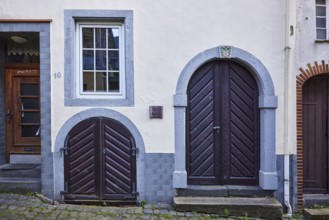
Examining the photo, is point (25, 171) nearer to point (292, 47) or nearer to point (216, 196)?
point (216, 196)

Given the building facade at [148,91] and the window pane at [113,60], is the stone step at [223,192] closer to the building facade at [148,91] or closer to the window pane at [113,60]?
the building facade at [148,91]

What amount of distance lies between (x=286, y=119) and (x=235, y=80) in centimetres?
117

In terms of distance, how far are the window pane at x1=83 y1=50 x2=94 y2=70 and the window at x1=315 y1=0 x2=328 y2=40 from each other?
14.1 feet

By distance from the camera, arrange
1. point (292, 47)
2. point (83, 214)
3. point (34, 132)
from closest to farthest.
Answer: point (83, 214) < point (292, 47) < point (34, 132)

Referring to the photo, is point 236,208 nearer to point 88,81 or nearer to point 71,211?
point 71,211

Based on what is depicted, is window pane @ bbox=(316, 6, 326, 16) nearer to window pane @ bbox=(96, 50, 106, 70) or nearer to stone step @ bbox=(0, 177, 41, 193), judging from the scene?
window pane @ bbox=(96, 50, 106, 70)

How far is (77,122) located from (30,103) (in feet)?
5.14

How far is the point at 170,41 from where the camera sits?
572 cm

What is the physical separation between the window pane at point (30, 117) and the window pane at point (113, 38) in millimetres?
2261

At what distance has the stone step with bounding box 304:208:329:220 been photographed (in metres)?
5.44

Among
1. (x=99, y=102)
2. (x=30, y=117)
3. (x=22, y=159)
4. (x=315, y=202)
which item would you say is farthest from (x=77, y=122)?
(x=315, y=202)

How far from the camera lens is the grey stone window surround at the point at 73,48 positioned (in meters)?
5.67

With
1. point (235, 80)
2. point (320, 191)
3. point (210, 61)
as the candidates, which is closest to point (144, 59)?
point (210, 61)

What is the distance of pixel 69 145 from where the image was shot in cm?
573
